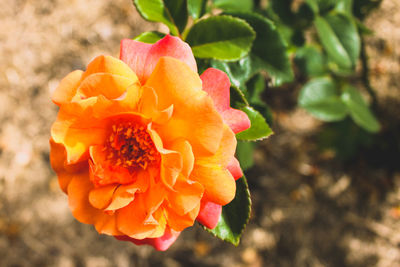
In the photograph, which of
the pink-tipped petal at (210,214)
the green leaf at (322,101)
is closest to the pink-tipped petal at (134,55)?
the pink-tipped petal at (210,214)

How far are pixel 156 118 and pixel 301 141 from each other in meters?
1.64

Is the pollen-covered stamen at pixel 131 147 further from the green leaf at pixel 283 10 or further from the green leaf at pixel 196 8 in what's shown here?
the green leaf at pixel 283 10

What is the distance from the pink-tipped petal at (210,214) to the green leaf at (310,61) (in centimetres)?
111

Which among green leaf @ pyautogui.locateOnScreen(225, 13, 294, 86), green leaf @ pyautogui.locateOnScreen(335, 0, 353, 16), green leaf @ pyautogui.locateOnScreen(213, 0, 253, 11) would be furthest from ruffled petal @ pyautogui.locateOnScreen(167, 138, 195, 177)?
green leaf @ pyautogui.locateOnScreen(335, 0, 353, 16)

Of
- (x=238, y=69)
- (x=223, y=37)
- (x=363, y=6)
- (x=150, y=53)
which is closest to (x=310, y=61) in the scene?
(x=363, y=6)

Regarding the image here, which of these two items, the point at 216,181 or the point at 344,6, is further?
the point at 344,6

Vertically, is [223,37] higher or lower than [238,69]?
higher

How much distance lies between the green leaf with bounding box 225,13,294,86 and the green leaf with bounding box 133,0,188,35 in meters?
0.19

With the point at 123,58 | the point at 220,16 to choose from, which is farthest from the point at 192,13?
the point at 123,58

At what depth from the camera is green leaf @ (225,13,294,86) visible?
3.37 feet

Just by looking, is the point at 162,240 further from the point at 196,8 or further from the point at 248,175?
the point at 248,175

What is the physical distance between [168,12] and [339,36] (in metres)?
0.73

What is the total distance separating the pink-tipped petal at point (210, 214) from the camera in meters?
0.79

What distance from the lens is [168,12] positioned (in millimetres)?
935
